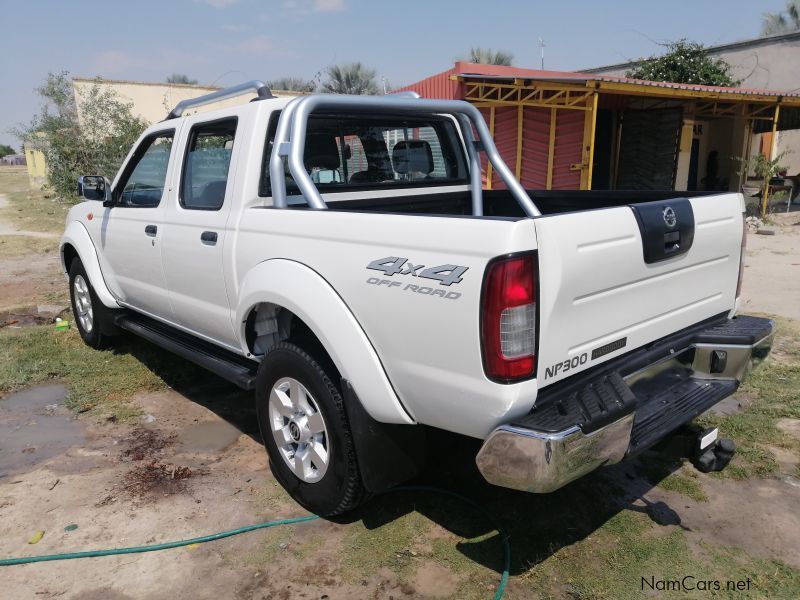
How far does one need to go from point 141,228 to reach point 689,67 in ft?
69.1

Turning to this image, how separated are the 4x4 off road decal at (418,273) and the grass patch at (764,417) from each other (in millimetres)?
2185

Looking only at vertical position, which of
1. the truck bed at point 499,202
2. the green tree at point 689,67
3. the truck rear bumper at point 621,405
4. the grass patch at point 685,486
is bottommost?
the grass patch at point 685,486

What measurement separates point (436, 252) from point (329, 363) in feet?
2.88

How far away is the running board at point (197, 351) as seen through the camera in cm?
351

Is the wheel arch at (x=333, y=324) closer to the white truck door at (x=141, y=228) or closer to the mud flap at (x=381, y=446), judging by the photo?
the mud flap at (x=381, y=446)

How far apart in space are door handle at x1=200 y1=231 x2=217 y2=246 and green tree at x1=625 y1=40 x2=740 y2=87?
2086cm

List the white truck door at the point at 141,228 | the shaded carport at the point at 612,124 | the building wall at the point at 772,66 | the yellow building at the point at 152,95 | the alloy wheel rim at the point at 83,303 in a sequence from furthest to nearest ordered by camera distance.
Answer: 1. the yellow building at the point at 152,95
2. the building wall at the point at 772,66
3. the shaded carport at the point at 612,124
4. the alloy wheel rim at the point at 83,303
5. the white truck door at the point at 141,228

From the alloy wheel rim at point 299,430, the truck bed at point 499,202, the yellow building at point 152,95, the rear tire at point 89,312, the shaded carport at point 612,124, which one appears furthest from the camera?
the yellow building at point 152,95

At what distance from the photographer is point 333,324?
2639mm

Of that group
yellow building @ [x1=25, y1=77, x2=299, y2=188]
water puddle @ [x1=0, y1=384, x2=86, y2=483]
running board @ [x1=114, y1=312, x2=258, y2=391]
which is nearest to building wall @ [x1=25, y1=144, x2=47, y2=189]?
yellow building @ [x1=25, y1=77, x2=299, y2=188]

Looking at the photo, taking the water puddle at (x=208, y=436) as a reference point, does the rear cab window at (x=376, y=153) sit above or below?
above

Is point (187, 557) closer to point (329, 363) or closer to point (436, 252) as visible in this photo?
point (329, 363)

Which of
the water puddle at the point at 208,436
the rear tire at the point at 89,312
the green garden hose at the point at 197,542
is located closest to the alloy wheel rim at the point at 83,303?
the rear tire at the point at 89,312

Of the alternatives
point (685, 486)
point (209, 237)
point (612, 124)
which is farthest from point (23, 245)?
point (612, 124)
